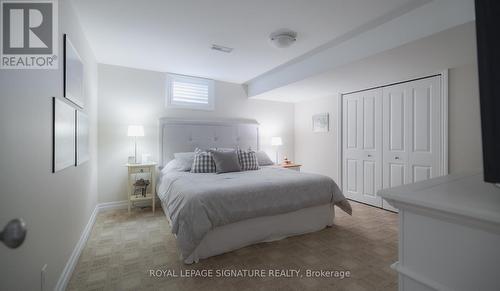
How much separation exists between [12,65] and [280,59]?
2.86 metres

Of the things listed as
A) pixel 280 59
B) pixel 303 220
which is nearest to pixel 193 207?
pixel 303 220

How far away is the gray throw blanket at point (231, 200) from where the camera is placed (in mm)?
1936

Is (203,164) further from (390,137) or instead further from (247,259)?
(390,137)

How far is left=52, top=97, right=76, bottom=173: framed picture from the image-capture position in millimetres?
1519

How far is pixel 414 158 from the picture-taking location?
10.4ft

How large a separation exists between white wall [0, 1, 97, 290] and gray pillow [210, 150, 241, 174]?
1.70 m

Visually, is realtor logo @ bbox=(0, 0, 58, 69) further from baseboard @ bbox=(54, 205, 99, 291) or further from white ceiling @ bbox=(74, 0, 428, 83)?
baseboard @ bbox=(54, 205, 99, 291)

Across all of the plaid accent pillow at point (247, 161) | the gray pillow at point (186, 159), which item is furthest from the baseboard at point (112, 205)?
the plaid accent pillow at point (247, 161)

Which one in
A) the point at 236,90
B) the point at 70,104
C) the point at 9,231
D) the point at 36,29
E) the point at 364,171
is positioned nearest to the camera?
the point at 9,231

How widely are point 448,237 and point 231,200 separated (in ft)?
5.63

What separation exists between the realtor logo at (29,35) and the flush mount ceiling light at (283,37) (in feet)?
6.41

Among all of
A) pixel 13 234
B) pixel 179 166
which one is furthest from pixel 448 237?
pixel 179 166

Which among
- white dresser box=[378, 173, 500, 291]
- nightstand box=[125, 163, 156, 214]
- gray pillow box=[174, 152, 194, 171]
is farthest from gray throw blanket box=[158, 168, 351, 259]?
white dresser box=[378, 173, 500, 291]

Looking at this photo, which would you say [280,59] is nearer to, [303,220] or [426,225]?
[303,220]
